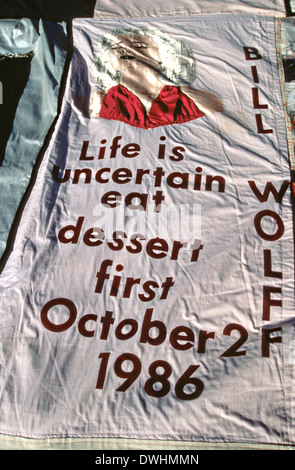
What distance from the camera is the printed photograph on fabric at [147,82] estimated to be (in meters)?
1.87

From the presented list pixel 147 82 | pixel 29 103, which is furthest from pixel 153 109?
pixel 29 103

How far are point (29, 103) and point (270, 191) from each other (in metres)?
1.17

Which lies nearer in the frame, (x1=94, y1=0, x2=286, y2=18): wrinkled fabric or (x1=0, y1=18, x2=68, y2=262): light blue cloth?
(x1=0, y1=18, x2=68, y2=262): light blue cloth

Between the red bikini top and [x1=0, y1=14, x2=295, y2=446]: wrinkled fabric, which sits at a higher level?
the red bikini top

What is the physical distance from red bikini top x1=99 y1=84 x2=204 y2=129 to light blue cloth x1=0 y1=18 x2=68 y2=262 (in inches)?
10.3

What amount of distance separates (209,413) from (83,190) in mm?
952

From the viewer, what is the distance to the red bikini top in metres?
1.86

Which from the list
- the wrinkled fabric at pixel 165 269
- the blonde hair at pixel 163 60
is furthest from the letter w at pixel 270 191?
the blonde hair at pixel 163 60

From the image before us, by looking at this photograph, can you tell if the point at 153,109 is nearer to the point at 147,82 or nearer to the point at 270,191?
the point at 147,82

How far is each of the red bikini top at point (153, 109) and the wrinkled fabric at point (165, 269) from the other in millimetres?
35

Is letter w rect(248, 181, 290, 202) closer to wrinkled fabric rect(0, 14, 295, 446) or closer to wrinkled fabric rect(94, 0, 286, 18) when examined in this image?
wrinkled fabric rect(0, 14, 295, 446)

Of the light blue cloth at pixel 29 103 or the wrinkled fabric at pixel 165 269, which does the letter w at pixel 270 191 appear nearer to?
the wrinkled fabric at pixel 165 269

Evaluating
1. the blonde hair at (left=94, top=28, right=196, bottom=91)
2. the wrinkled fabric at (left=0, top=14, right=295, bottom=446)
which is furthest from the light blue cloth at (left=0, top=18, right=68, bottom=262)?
the blonde hair at (left=94, top=28, right=196, bottom=91)
